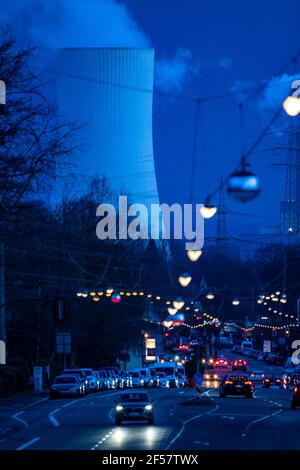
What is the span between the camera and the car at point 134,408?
36.7 m

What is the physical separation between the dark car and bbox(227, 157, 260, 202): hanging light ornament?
42939 millimetres

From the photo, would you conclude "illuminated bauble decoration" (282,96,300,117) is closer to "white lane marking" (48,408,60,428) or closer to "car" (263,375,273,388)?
"white lane marking" (48,408,60,428)

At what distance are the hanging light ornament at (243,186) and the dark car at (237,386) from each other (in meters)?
42.9

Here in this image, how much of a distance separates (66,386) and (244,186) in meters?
45.5

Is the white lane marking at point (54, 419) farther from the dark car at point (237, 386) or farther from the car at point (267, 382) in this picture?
the car at point (267, 382)

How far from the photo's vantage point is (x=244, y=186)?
51.2ft

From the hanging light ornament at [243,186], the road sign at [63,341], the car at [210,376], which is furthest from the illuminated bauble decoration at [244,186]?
the car at [210,376]

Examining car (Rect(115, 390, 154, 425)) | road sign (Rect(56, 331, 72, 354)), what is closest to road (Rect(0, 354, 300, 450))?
car (Rect(115, 390, 154, 425))

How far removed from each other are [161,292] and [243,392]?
126 feet

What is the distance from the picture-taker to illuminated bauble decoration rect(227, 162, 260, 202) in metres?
15.6

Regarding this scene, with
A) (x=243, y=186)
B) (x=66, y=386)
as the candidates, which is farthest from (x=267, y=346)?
(x=243, y=186)

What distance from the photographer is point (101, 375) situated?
7294 centimetres
